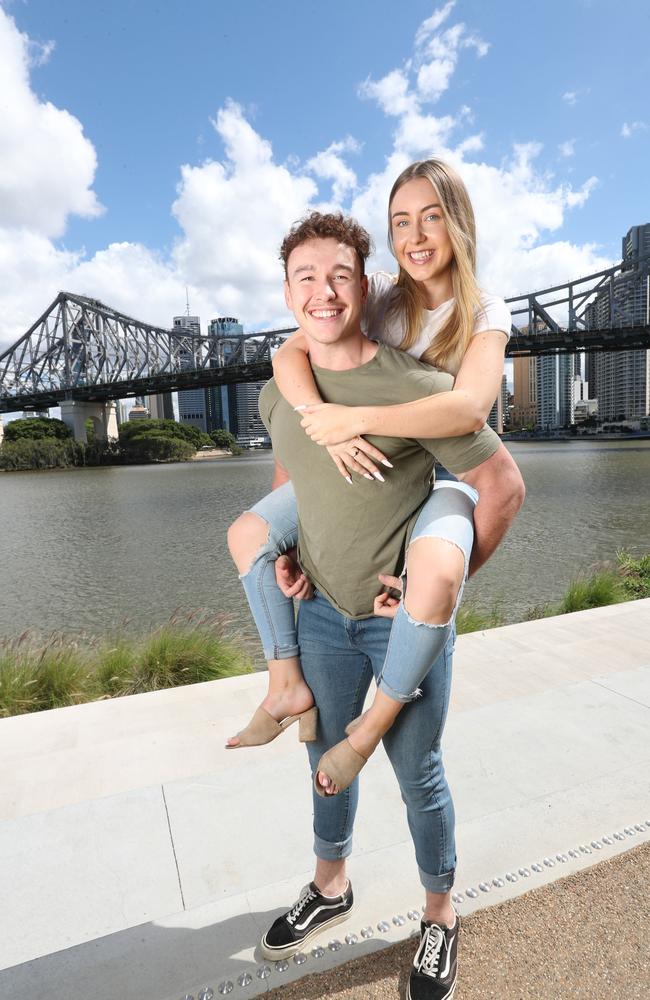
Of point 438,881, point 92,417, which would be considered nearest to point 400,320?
point 438,881

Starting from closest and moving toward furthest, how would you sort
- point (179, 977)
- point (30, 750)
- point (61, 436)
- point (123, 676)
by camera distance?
point (179, 977), point (30, 750), point (123, 676), point (61, 436)

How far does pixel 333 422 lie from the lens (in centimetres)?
103

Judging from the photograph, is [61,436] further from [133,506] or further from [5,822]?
[5,822]

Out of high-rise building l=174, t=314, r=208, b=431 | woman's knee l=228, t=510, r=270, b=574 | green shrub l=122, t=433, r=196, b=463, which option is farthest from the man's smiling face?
high-rise building l=174, t=314, r=208, b=431

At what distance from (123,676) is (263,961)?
7.76 feet

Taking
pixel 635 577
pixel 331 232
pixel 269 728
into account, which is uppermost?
pixel 331 232

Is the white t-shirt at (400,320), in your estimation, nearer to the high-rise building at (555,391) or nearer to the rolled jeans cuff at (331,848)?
the rolled jeans cuff at (331,848)

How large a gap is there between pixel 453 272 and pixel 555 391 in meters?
90.8

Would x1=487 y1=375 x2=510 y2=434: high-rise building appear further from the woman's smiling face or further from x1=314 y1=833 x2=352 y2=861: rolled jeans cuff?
x1=314 y1=833 x2=352 y2=861: rolled jeans cuff

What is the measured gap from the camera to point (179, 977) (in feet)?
4.40

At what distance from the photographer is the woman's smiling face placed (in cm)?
106

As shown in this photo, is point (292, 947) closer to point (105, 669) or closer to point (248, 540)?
point (248, 540)

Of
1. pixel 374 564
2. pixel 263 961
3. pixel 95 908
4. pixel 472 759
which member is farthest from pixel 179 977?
pixel 472 759

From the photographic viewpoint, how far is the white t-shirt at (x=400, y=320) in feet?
3.42
